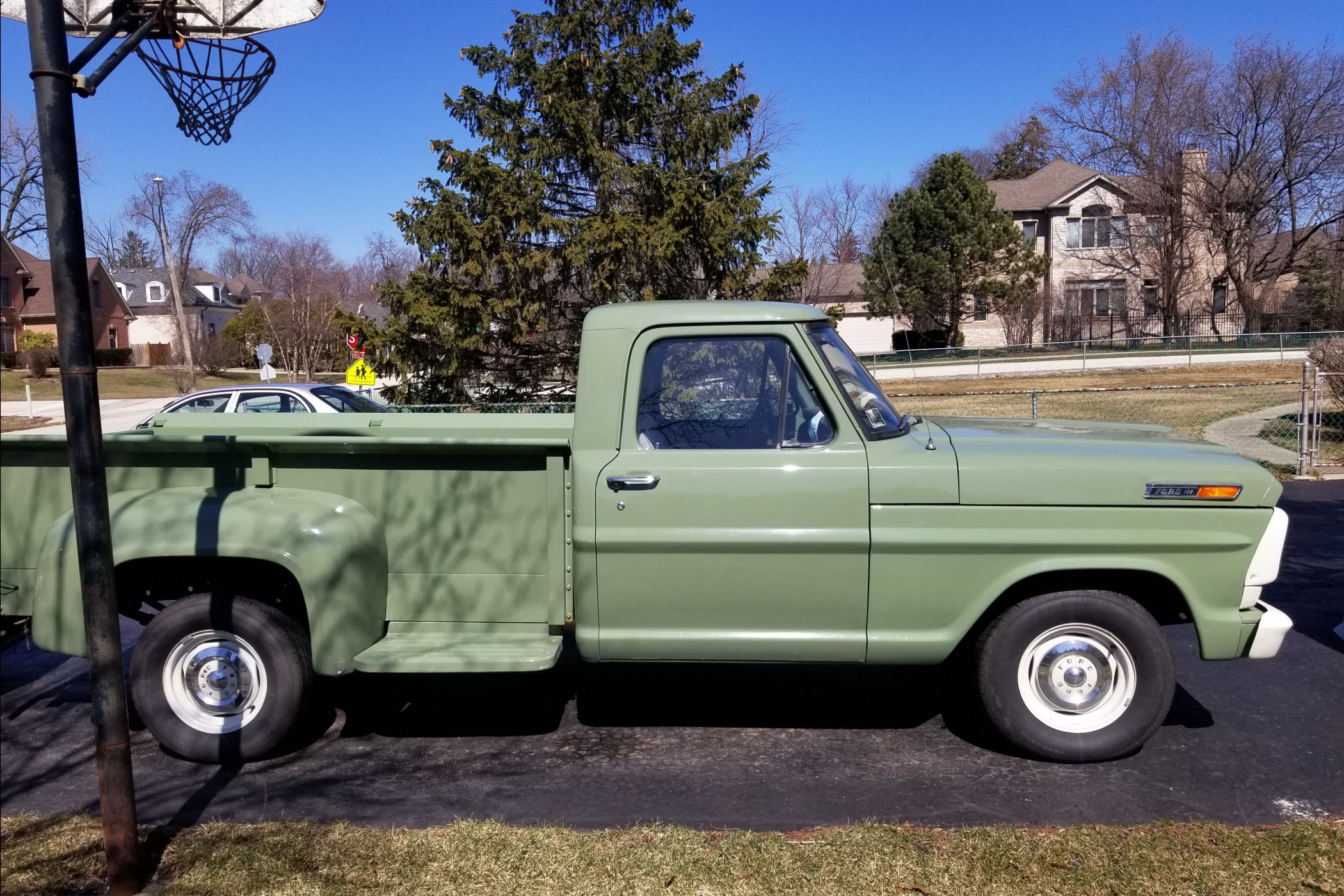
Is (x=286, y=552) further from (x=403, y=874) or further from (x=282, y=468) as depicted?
(x=403, y=874)

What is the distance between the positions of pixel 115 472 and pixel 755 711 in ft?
10.6

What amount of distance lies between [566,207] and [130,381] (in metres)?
38.3

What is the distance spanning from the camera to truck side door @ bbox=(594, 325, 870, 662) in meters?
4.40

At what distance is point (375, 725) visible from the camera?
5.21 meters

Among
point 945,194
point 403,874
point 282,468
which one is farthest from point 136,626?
point 945,194

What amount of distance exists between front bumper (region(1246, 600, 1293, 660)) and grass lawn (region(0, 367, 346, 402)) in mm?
37212

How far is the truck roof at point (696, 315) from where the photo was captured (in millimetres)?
4559

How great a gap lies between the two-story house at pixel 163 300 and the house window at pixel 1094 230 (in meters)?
49.5

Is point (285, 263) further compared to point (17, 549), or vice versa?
point (285, 263)

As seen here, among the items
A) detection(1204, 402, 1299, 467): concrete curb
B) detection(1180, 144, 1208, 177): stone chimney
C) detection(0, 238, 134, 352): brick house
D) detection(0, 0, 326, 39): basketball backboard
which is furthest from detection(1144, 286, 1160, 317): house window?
detection(0, 238, 134, 352): brick house

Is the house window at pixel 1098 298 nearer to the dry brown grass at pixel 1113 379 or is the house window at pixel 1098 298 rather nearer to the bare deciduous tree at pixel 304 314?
the dry brown grass at pixel 1113 379

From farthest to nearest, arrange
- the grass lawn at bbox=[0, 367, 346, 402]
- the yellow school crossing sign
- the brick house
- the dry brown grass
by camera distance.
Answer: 1. the brick house
2. the grass lawn at bbox=[0, 367, 346, 402]
3. the dry brown grass
4. the yellow school crossing sign

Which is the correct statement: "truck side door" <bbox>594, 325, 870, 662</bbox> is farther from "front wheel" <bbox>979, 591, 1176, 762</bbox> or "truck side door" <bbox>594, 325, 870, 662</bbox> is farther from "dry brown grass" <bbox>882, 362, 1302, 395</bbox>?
"dry brown grass" <bbox>882, 362, 1302, 395</bbox>

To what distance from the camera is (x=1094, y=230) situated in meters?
50.0
